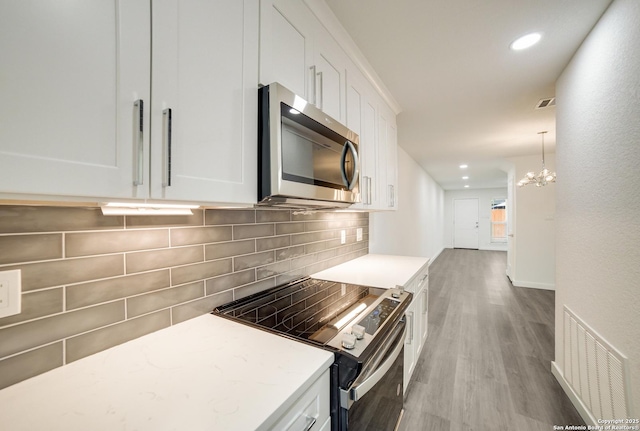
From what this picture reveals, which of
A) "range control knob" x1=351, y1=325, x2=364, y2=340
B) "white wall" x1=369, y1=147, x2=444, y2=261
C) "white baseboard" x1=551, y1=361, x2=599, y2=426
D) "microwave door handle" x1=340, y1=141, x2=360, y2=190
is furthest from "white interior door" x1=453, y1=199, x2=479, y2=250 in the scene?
"range control knob" x1=351, y1=325, x2=364, y2=340

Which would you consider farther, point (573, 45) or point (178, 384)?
point (573, 45)

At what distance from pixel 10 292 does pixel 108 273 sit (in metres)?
Result: 0.21

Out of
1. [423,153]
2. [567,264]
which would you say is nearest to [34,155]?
[567,264]

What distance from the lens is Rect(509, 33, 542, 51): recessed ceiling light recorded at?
1.63m

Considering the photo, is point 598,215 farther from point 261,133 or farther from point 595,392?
point 261,133

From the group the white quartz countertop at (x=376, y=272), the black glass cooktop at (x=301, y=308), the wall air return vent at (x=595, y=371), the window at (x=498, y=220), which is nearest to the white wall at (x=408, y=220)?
the white quartz countertop at (x=376, y=272)

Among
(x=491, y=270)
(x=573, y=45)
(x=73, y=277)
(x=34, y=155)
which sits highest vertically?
(x=573, y=45)

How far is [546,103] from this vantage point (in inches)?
102

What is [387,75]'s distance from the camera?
2094 mm

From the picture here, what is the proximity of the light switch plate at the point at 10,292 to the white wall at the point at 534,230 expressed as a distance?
624 cm

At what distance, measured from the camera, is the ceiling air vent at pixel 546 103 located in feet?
8.25

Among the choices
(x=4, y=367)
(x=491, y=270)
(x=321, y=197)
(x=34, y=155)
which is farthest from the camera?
(x=491, y=270)

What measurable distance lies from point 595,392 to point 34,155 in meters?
2.68

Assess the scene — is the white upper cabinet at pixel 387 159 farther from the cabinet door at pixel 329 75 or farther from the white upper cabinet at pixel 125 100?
the white upper cabinet at pixel 125 100
